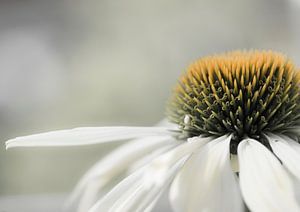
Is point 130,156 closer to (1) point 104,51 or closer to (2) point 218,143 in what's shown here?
(2) point 218,143

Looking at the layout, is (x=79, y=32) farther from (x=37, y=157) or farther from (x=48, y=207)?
(x=48, y=207)

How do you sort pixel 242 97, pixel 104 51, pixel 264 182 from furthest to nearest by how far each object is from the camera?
pixel 104 51 → pixel 242 97 → pixel 264 182

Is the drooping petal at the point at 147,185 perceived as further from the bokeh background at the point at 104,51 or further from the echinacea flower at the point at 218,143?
the bokeh background at the point at 104,51

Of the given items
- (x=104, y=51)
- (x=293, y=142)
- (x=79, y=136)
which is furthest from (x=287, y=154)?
(x=104, y=51)

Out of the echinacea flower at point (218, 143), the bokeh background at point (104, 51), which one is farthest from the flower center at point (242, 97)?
the bokeh background at point (104, 51)

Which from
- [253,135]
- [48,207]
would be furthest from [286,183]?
[48,207]

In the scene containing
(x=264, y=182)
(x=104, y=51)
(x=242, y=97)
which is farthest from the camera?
(x=104, y=51)

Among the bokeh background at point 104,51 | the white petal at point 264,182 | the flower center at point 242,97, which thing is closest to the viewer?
the white petal at point 264,182
